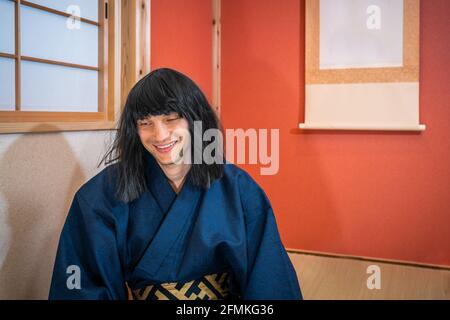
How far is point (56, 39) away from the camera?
1898 mm

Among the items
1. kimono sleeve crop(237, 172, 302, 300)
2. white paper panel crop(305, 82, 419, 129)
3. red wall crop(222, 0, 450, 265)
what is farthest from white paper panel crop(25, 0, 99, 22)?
white paper panel crop(305, 82, 419, 129)

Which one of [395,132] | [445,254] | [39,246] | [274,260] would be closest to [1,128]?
[39,246]

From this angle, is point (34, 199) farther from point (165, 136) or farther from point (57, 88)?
point (165, 136)

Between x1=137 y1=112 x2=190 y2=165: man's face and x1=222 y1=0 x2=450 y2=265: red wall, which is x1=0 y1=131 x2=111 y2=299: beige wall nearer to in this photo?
x1=137 y1=112 x2=190 y2=165: man's face

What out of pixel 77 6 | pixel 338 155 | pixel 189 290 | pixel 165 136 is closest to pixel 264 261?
pixel 189 290

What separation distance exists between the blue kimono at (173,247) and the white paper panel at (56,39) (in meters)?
0.78

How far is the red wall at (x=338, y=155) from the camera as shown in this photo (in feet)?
9.30

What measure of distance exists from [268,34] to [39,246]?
7.24ft

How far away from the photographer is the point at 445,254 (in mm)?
Result: 2885

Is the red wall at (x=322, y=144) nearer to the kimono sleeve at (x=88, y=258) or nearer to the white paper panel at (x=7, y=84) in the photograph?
the white paper panel at (x=7, y=84)

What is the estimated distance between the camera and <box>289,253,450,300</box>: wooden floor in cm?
251

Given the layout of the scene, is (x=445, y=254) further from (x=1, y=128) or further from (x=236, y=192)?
(x=1, y=128)

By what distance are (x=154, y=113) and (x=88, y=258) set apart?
1.56ft
